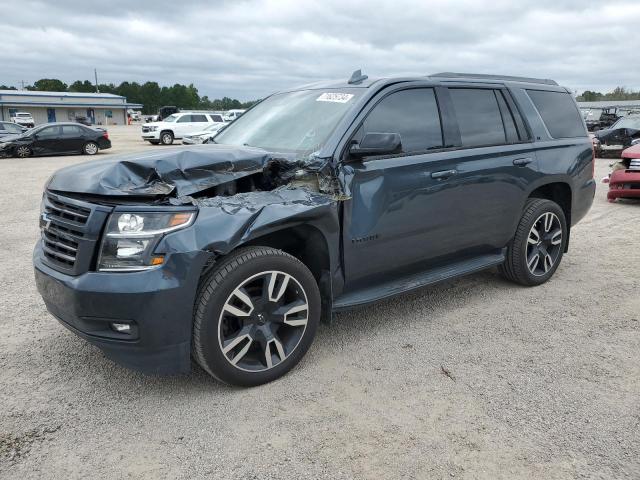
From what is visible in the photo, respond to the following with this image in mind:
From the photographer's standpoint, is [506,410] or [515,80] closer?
[506,410]

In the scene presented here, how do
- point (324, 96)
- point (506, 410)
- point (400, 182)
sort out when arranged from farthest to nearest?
point (324, 96)
point (400, 182)
point (506, 410)

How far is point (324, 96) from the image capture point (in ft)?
13.4

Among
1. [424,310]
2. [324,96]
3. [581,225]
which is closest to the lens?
[324,96]

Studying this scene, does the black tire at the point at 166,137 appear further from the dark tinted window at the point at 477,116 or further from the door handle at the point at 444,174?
the door handle at the point at 444,174

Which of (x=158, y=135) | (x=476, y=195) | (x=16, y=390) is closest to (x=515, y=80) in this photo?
(x=476, y=195)

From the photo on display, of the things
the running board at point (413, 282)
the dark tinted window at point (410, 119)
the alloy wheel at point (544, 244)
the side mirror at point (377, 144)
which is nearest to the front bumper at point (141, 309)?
the running board at point (413, 282)

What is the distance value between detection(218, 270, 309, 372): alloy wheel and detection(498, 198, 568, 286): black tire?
2437 millimetres

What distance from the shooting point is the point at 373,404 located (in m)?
3.04

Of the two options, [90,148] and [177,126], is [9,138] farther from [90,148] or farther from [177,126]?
[177,126]

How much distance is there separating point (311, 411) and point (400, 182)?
1.69 metres

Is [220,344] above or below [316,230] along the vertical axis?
below

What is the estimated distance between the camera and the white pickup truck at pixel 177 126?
90.8ft

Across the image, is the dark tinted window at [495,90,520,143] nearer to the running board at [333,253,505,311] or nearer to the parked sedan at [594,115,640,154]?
the running board at [333,253,505,311]

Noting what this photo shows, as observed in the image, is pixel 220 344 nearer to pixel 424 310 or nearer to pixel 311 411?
pixel 311 411
